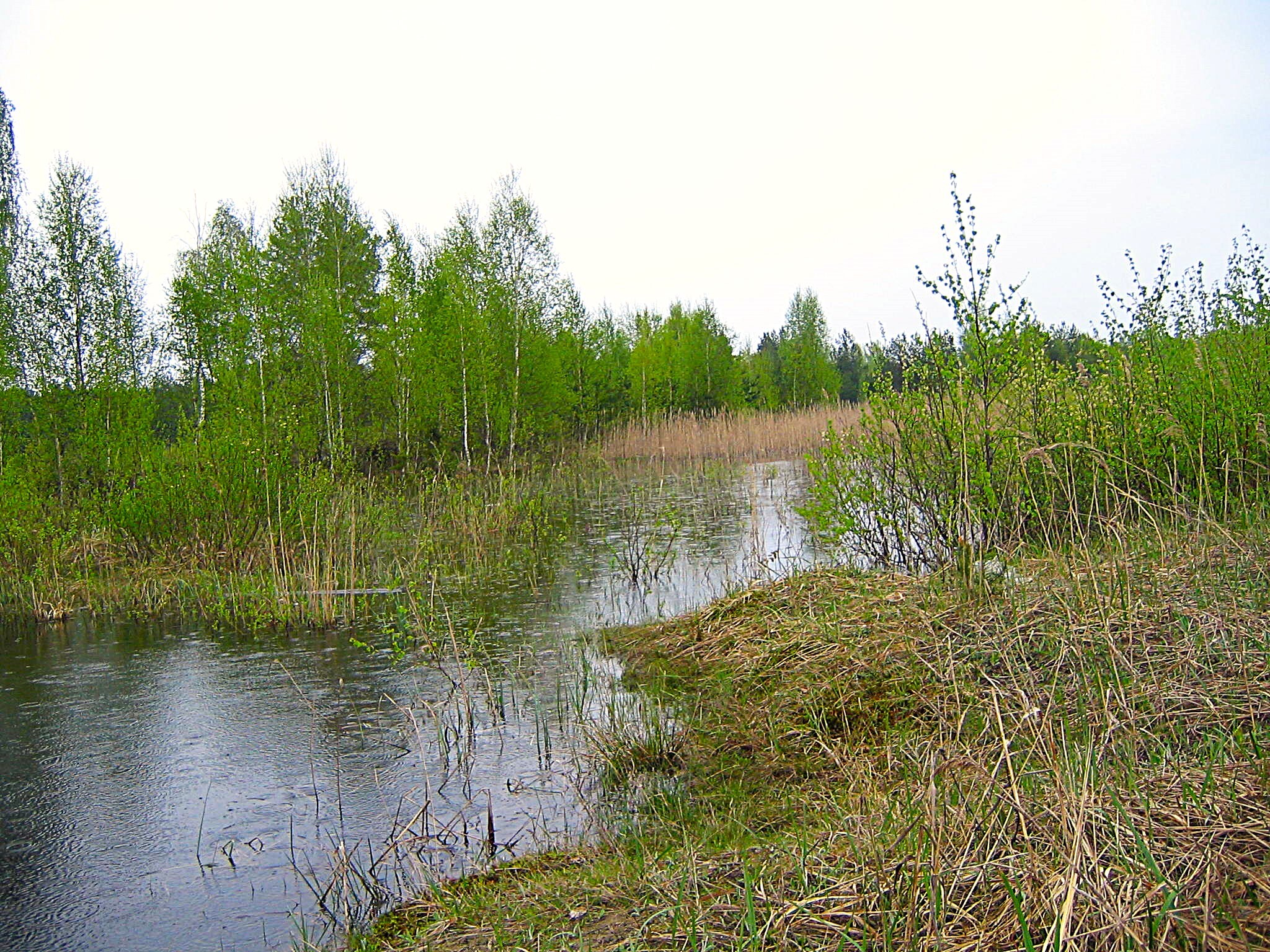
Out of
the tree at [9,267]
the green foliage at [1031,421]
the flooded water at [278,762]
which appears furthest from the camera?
the tree at [9,267]

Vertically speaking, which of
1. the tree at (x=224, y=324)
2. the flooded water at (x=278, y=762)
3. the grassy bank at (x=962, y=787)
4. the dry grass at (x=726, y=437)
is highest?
the tree at (x=224, y=324)

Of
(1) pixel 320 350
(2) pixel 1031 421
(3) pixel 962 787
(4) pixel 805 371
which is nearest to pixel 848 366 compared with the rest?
(4) pixel 805 371

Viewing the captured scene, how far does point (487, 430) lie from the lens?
816 inches

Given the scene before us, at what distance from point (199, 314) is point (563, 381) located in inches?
425

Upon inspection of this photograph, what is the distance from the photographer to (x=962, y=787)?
298 centimetres

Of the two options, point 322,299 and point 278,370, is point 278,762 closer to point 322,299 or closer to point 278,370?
point 278,370

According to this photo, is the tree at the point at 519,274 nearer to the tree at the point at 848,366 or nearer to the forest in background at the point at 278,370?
the forest in background at the point at 278,370

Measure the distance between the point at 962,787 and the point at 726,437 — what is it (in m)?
21.2

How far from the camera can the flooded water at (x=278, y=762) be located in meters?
3.72

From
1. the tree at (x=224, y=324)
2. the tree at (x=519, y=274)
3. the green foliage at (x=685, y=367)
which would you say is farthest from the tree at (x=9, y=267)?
the green foliage at (x=685, y=367)

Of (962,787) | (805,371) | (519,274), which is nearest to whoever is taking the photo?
(962,787)

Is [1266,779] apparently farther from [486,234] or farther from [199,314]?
[486,234]

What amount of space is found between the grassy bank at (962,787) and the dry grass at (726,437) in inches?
700

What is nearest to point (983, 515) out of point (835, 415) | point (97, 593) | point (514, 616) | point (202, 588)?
point (514, 616)
